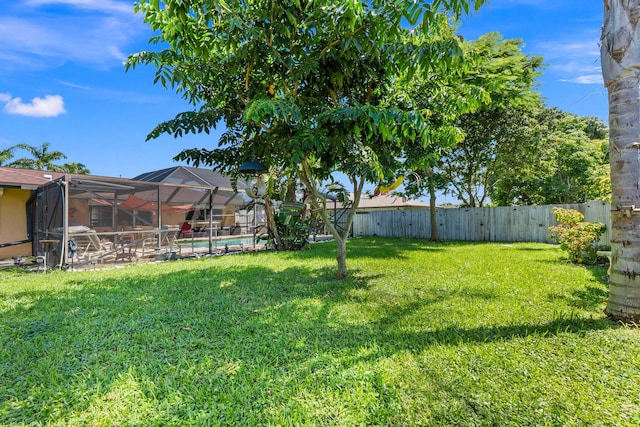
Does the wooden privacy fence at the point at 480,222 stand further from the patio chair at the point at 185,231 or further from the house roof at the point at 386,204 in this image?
the house roof at the point at 386,204

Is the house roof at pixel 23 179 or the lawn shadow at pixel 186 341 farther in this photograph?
the house roof at pixel 23 179

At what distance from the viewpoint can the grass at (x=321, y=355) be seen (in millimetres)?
2211

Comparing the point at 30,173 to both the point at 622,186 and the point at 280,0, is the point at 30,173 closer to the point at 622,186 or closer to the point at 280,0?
the point at 280,0

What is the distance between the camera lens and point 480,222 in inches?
593

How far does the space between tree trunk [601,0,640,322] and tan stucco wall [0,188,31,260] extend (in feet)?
48.6

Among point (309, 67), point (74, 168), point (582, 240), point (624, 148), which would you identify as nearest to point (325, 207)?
point (309, 67)

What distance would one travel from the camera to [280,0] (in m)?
4.39

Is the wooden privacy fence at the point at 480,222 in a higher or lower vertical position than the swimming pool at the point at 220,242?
higher

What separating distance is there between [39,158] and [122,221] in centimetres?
2004

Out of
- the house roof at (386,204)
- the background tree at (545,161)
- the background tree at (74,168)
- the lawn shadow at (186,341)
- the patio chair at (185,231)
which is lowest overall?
the lawn shadow at (186,341)

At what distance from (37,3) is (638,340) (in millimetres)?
10715

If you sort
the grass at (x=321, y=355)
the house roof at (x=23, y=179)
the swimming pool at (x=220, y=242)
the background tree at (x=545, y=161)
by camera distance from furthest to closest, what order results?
the background tree at (x=545, y=161)
the swimming pool at (x=220, y=242)
the house roof at (x=23, y=179)
the grass at (x=321, y=355)

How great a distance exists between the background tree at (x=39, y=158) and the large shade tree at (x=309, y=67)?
25.7m

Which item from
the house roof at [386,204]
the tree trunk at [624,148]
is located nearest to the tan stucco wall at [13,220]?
the tree trunk at [624,148]
